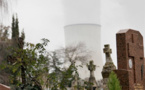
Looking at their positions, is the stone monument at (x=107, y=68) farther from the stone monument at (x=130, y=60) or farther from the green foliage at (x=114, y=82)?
the green foliage at (x=114, y=82)

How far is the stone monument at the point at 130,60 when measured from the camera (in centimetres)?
1080

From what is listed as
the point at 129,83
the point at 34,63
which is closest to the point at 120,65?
the point at 129,83

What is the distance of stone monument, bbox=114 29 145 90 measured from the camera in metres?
10.8

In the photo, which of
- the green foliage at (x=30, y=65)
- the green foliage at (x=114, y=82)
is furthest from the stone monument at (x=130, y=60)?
the green foliage at (x=30, y=65)

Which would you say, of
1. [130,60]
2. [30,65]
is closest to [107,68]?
[130,60]

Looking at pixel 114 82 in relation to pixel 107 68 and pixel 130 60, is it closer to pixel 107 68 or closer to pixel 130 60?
pixel 130 60

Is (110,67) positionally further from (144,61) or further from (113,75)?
(113,75)

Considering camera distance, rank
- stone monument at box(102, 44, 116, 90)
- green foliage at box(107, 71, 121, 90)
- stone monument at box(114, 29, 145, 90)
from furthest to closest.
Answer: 1. stone monument at box(102, 44, 116, 90)
2. stone monument at box(114, 29, 145, 90)
3. green foliage at box(107, 71, 121, 90)

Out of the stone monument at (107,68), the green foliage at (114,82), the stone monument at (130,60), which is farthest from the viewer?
the stone monument at (107,68)

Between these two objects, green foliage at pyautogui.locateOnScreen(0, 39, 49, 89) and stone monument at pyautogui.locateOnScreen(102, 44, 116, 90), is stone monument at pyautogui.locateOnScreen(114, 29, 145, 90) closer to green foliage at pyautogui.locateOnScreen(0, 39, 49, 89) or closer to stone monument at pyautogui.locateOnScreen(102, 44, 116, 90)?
stone monument at pyautogui.locateOnScreen(102, 44, 116, 90)

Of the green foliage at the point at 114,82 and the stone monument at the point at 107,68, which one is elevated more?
the stone monument at the point at 107,68

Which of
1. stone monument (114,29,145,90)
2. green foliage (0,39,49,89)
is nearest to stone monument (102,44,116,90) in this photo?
stone monument (114,29,145,90)

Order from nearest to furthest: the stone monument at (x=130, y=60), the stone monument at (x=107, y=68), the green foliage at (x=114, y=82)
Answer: the green foliage at (x=114, y=82) < the stone monument at (x=130, y=60) < the stone monument at (x=107, y=68)

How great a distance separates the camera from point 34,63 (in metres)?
12.1
